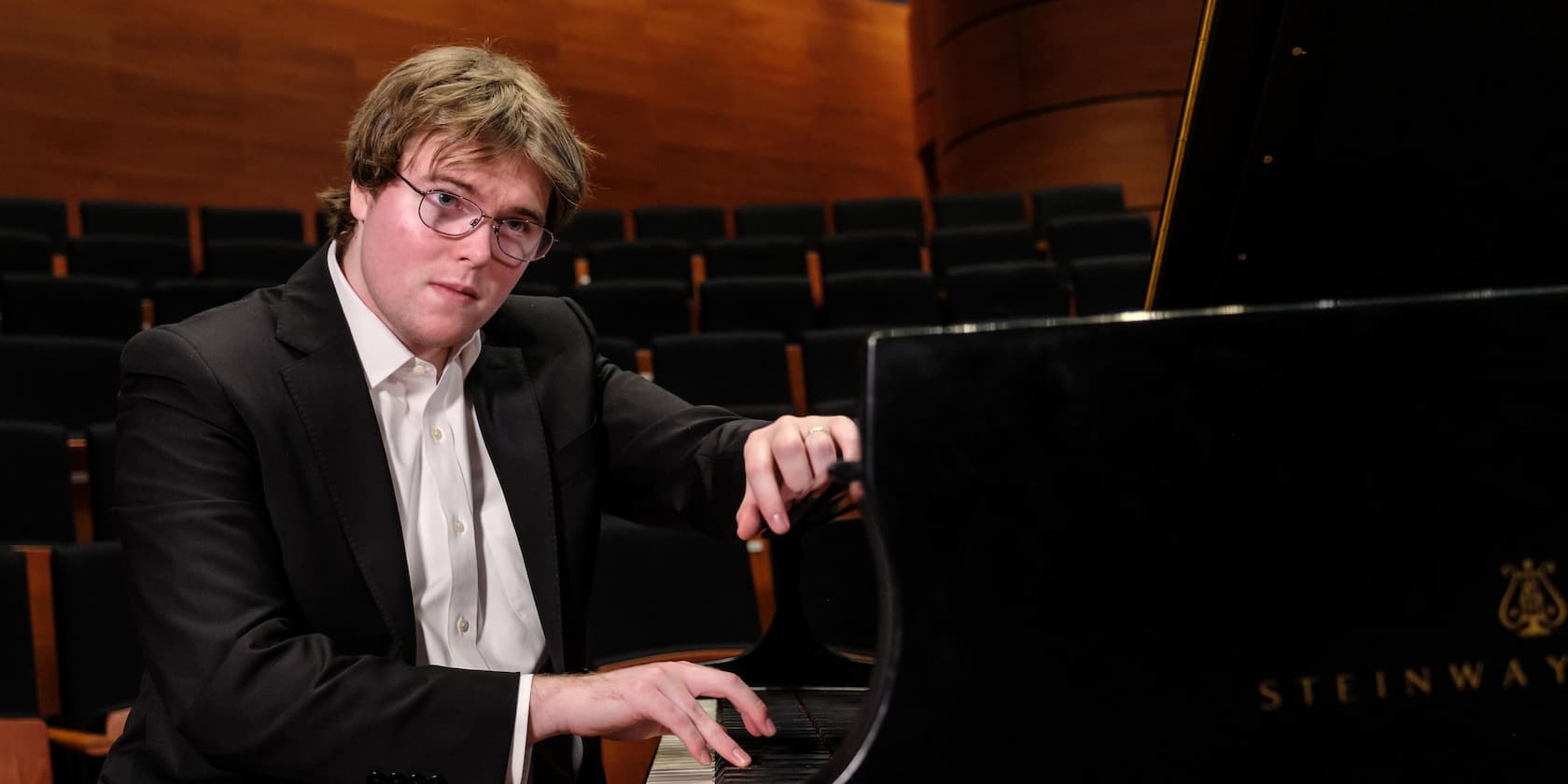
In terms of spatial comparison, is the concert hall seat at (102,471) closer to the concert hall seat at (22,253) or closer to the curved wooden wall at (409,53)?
the concert hall seat at (22,253)

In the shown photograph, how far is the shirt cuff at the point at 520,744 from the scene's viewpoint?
48 cm

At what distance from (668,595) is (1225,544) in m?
0.92

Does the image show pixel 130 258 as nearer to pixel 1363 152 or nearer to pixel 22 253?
pixel 22 253

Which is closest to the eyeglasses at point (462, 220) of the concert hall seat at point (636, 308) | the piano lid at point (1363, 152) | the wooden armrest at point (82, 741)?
the piano lid at point (1363, 152)

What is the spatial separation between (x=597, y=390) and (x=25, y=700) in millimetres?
651

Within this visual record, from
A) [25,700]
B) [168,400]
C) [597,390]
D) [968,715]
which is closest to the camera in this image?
[968,715]

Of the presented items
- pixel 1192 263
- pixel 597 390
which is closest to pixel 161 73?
pixel 597 390

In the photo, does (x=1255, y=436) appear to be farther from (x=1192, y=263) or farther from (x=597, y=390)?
(x=597, y=390)

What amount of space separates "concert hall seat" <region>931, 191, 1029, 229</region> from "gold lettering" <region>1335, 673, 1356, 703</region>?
8.73 ft

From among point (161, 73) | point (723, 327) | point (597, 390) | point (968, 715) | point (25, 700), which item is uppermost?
point (161, 73)

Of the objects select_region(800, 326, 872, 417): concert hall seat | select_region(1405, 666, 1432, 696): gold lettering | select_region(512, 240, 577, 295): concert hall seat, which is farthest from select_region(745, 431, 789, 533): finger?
select_region(512, 240, 577, 295): concert hall seat

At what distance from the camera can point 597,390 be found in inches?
29.0

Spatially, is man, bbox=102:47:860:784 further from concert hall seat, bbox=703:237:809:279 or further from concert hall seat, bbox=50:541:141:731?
concert hall seat, bbox=703:237:809:279

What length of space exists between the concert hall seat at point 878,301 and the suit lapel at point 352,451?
5.42ft
